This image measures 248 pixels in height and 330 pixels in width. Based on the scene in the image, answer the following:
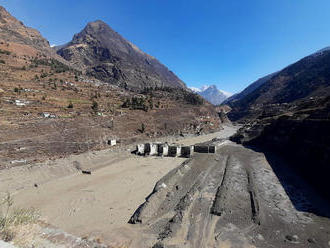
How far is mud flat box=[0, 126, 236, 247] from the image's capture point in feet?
40.9

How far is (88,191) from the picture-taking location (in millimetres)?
17891

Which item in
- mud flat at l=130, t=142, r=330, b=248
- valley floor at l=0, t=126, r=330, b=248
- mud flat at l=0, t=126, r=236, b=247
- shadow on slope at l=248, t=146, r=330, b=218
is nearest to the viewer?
mud flat at l=130, t=142, r=330, b=248

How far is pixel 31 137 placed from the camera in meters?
26.0

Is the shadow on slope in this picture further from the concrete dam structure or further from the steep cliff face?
the steep cliff face

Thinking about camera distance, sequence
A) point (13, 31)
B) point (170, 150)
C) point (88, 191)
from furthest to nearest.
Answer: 1. point (13, 31)
2. point (170, 150)
3. point (88, 191)

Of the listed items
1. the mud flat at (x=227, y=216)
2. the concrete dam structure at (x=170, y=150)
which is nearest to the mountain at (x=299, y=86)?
the concrete dam structure at (x=170, y=150)

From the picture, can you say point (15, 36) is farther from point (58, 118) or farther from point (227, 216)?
point (227, 216)

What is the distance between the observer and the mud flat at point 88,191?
12.5 meters

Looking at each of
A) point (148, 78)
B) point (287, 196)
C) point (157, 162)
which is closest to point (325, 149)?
point (287, 196)

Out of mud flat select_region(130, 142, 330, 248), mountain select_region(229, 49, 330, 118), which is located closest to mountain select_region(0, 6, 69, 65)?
mud flat select_region(130, 142, 330, 248)

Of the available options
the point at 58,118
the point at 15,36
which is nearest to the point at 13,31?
the point at 15,36

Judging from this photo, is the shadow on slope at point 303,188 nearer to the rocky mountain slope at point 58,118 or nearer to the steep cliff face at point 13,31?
the rocky mountain slope at point 58,118

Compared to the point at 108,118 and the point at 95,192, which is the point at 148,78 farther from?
the point at 95,192

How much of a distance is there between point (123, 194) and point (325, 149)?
24.9 m
